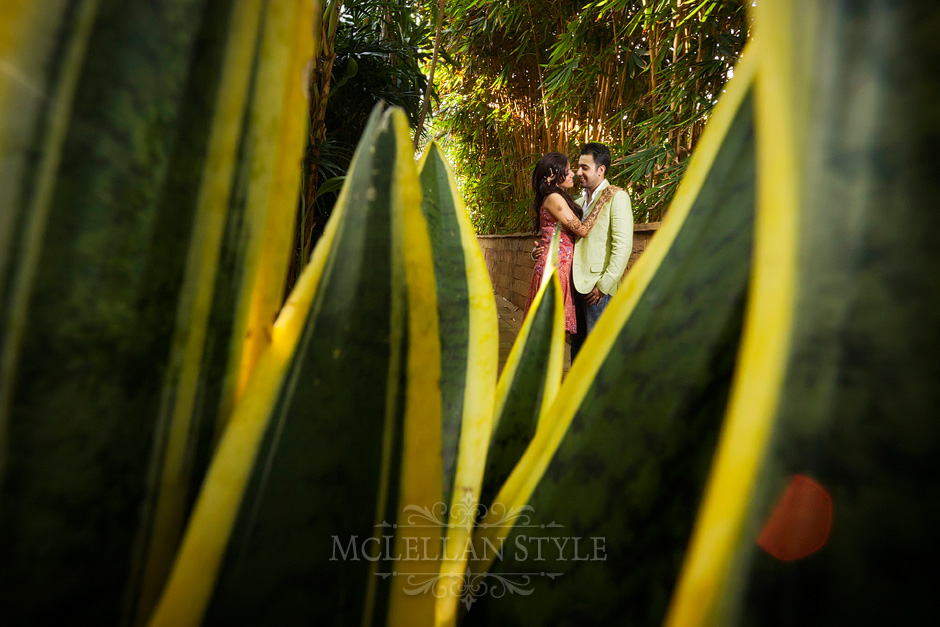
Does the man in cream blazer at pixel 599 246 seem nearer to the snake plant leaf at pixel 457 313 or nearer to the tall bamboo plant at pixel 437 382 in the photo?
the snake plant leaf at pixel 457 313

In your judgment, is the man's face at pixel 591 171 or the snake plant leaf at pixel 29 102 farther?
the man's face at pixel 591 171

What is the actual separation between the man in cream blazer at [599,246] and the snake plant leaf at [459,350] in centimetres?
168

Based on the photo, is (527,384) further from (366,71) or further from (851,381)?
(366,71)

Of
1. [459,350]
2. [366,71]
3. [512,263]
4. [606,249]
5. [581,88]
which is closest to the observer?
[459,350]

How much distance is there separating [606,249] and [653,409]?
6.08 feet

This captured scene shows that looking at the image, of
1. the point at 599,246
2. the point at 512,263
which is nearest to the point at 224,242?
the point at 599,246

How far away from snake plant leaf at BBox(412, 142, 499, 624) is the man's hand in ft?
5.59

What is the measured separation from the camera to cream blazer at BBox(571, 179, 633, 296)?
73.5 inches

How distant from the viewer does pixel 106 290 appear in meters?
0.16

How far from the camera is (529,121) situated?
13.7ft

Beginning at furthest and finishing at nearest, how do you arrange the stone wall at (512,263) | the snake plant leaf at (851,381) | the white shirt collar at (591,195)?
the stone wall at (512,263) < the white shirt collar at (591,195) < the snake plant leaf at (851,381)

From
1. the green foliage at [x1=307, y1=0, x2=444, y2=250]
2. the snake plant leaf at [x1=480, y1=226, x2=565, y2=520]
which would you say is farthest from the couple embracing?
the snake plant leaf at [x1=480, y1=226, x2=565, y2=520]

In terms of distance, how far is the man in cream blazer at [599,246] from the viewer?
73.7 inches

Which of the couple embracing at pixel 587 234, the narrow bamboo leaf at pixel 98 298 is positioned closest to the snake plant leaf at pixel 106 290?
the narrow bamboo leaf at pixel 98 298
